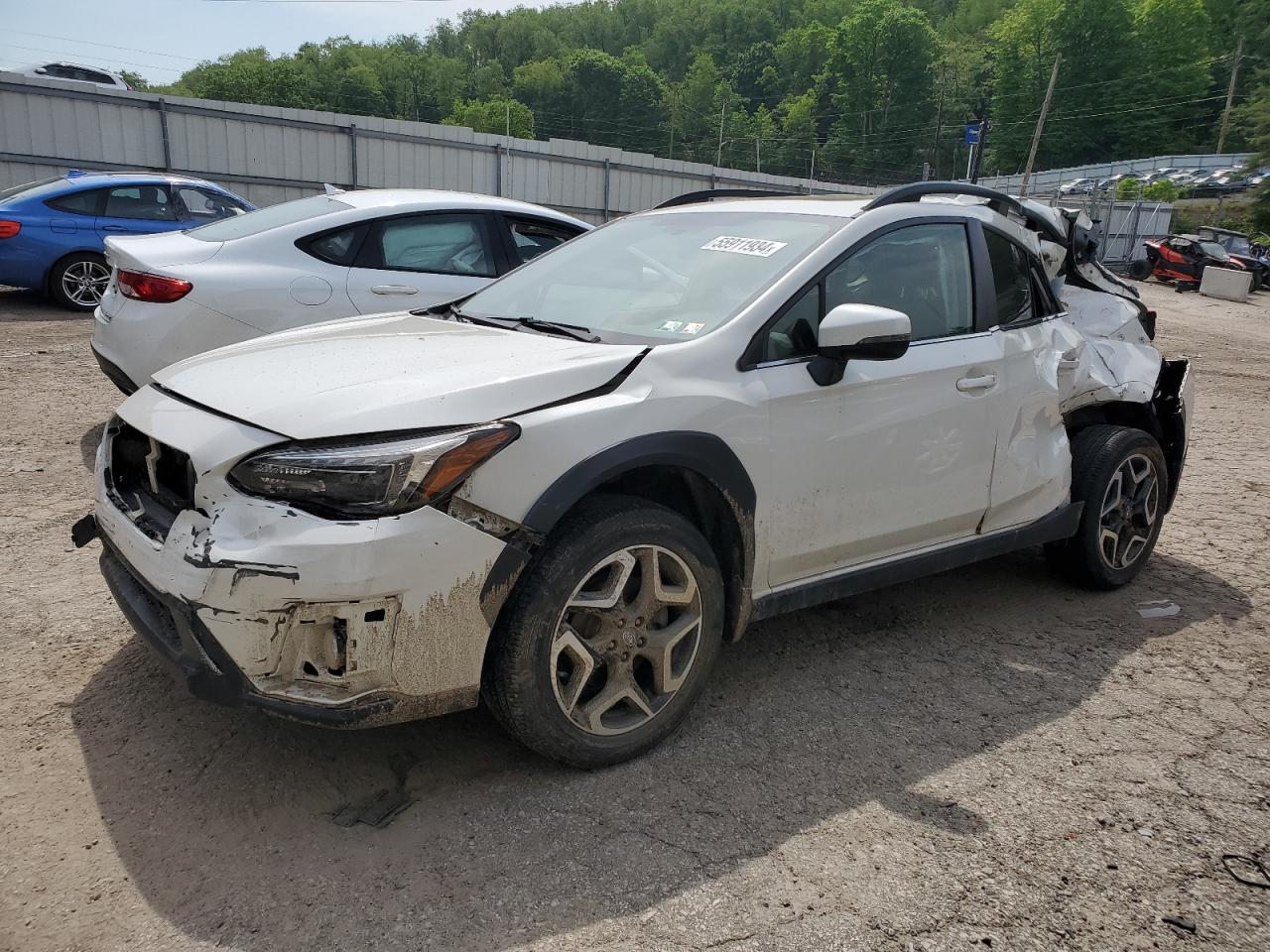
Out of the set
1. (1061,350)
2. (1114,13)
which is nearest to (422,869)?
(1061,350)

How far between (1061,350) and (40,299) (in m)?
11.4

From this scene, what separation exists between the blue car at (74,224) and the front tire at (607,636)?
908 centimetres

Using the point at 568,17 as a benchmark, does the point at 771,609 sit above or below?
below

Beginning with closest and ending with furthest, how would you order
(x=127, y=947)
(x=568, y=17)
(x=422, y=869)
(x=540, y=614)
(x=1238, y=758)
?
(x=127, y=947), (x=422, y=869), (x=540, y=614), (x=1238, y=758), (x=568, y=17)

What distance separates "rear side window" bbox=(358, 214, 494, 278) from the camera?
6.23 metres

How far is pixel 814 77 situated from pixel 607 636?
403 feet

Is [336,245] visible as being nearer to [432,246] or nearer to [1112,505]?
[432,246]

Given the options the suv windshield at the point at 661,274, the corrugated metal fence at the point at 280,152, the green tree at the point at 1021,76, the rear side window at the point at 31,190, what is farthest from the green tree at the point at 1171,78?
the suv windshield at the point at 661,274

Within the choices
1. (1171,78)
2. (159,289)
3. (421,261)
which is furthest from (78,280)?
(1171,78)

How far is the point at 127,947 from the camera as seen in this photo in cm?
217

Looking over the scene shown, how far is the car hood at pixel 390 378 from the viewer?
2.57 meters

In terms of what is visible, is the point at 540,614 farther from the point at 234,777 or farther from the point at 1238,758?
the point at 1238,758

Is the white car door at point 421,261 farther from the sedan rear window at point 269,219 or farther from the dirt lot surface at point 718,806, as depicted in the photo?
the dirt lot surface at point 718,806

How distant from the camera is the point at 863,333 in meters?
3.09
